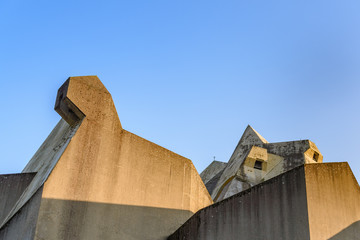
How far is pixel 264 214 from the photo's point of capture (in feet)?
30.8

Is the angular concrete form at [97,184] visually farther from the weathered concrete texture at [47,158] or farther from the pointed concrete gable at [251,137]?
the pointed concrete gable at [251,137]

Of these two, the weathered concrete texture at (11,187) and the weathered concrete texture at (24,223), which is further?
the weathered concrete texture at (11,187)

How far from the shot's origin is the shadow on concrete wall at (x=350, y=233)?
355 inches

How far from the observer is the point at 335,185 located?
30.9ft

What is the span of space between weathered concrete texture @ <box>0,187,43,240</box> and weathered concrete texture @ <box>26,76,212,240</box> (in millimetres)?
166

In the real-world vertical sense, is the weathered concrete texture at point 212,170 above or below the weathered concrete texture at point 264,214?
above

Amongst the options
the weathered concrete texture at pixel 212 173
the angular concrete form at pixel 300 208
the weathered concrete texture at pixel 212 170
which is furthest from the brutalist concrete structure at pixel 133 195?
the weathered concrete texture at pixel 212 170

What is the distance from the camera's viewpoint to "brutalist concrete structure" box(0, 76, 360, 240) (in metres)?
9.17

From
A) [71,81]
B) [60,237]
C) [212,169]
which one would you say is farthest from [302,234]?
[212,169]

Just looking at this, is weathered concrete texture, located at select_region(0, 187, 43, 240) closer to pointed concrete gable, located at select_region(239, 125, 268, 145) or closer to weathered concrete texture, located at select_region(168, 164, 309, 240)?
weathered concrete texture, located at select_region(168, 164, 309, 240)

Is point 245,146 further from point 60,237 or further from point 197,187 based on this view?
point 60,237

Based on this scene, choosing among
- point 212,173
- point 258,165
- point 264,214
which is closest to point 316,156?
point 258,165

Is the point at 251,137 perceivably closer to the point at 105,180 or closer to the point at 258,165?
the point at 258,165

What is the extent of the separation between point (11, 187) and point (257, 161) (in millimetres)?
14600
